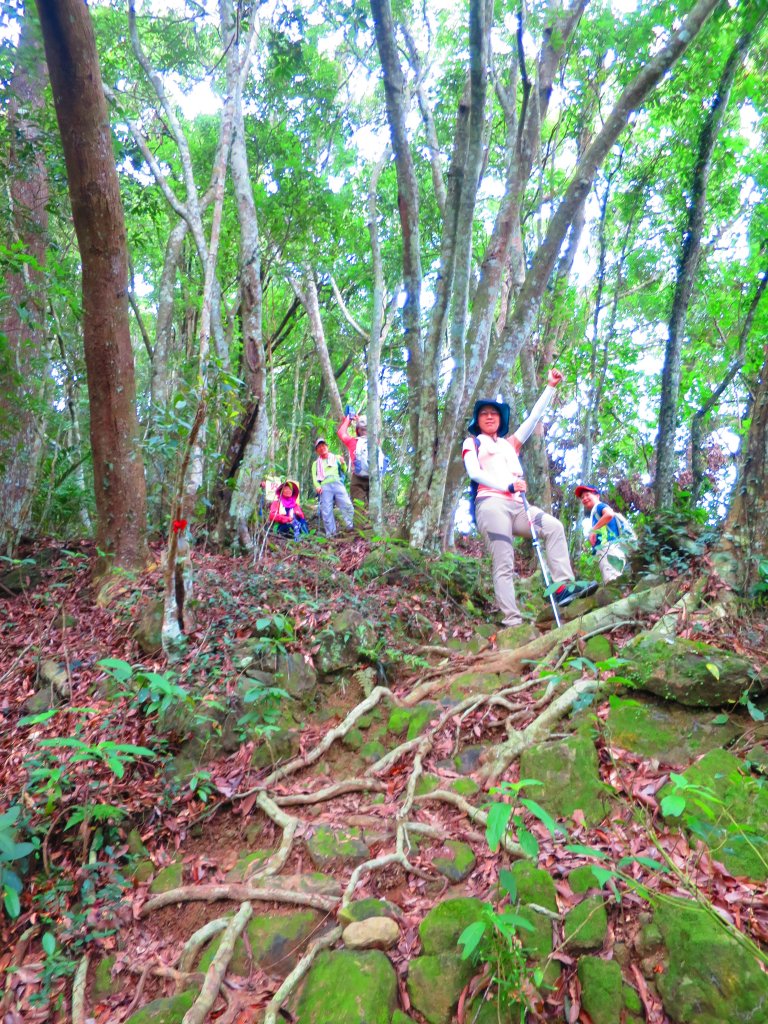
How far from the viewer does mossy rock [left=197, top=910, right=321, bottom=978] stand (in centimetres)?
304

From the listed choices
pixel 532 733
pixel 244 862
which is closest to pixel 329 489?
pixel 532 733

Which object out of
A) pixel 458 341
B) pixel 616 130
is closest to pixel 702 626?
pixel 458 341

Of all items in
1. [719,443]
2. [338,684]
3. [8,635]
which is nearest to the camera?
[338,684]

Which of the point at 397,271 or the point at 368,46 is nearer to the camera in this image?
the point at 368,46

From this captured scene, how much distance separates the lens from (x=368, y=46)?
36.8 feet

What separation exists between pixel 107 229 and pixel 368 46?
315 inches

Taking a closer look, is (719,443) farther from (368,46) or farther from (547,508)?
(368,46)

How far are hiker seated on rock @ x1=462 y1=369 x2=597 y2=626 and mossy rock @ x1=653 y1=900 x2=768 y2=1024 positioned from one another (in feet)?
11.9

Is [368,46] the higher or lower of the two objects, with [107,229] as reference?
higher

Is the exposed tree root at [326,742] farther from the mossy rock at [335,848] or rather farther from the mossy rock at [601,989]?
the mossy rock at [601,989]

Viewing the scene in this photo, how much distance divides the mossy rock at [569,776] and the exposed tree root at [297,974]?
4.28ft

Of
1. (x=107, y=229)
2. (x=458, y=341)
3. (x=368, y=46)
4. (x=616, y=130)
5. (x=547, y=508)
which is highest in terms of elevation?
(x=368, y=46)

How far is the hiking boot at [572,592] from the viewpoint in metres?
5.91

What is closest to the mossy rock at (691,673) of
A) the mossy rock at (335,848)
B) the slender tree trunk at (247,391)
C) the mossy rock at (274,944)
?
the mossy rock at (335,848)
